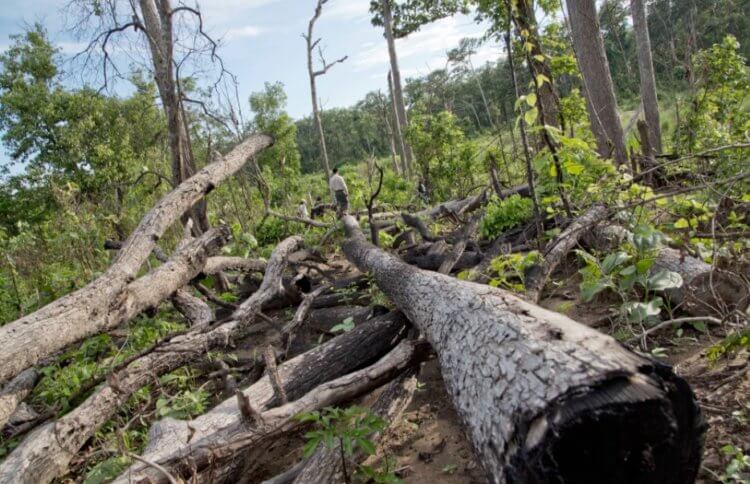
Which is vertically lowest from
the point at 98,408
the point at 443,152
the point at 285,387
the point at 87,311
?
the point at 285,387

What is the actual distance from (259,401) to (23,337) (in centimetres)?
147

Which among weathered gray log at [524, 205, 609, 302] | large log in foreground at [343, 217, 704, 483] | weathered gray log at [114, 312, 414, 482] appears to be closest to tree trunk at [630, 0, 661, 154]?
weathered gray log at [524, 205, 609, 302]

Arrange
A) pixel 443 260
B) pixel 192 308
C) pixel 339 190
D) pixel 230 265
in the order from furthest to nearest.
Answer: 1. pixel 339 190
2. pixel 230 265
3. pixel 443 260
4. pixel 192 308

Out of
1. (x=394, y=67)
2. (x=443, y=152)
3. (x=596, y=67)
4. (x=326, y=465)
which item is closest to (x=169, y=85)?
(x=326, y=465)

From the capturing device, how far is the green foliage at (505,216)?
537 centimetres

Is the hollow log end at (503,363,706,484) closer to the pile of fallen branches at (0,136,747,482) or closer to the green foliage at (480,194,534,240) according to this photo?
the pile of fallen branches at (0,136,747,482)

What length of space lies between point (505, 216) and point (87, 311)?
14.2 feet

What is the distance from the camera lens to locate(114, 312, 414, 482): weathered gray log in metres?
1.99

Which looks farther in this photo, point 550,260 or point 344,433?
A: point 550,260

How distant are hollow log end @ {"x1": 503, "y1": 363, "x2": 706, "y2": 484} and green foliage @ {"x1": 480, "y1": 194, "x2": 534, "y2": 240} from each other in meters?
4.29

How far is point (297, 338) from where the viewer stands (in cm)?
413

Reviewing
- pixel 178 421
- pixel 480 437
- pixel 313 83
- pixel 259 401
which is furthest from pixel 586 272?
pixel 313 83

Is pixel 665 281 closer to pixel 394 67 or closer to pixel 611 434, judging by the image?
pixel 611 434

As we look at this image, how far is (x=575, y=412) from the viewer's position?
111 cm
